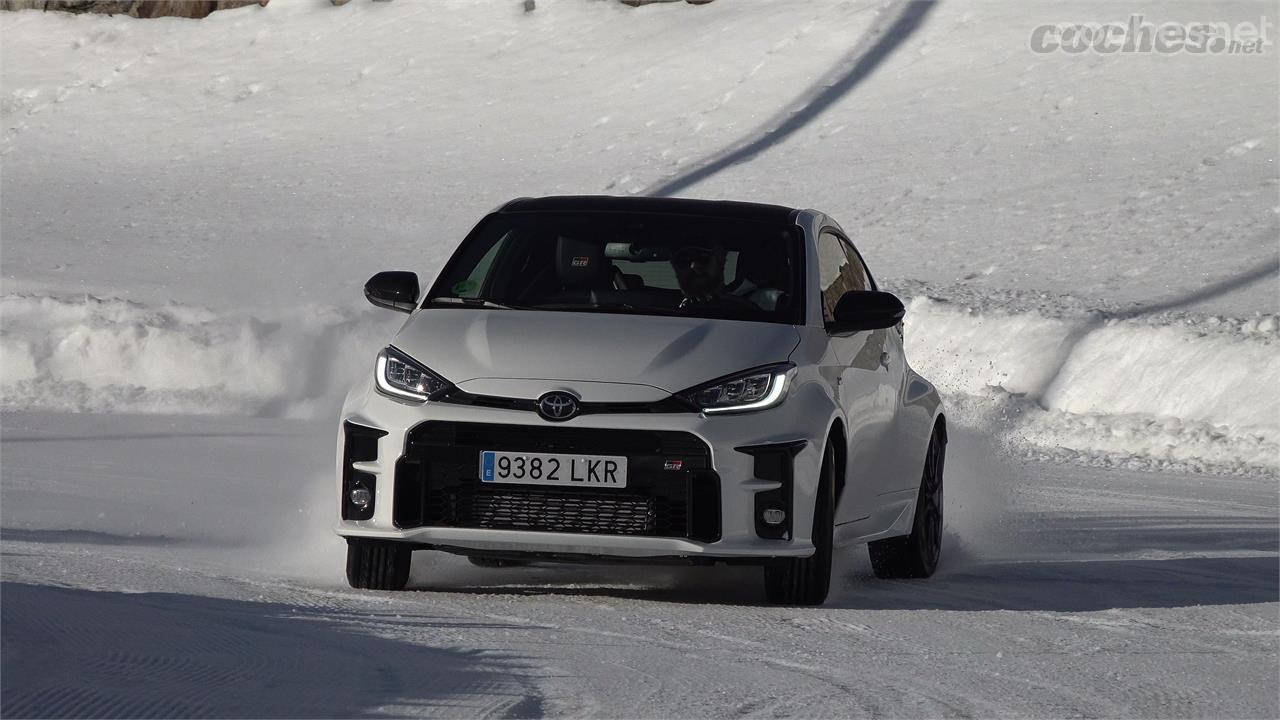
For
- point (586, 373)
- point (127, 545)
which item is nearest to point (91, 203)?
point (127, 545)

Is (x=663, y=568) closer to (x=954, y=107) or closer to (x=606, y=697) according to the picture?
(x=606, y=697)

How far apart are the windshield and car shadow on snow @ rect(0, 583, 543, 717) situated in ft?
6.02

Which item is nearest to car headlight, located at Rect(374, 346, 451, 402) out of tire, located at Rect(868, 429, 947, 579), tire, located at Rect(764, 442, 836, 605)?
tire, located at Rect(764, 442, 836, 605)

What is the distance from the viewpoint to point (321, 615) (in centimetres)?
609

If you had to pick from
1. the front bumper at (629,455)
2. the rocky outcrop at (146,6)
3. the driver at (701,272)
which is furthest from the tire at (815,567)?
the rocky outcrop at (146,6)

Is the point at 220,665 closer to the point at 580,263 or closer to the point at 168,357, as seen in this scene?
the point at 580,263

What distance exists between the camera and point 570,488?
21.5ft

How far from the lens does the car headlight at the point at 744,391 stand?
664 centimetres

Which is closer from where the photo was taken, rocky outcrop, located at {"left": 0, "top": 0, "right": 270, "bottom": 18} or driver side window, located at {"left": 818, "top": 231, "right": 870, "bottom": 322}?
driver side window, located at {"left": 818, "top": 231, "right": 870, "bottom": 322}

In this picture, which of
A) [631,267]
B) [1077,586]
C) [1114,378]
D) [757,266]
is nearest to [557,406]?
[631,267]

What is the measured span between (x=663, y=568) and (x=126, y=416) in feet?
22.0

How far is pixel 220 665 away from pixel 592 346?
2.13 meters

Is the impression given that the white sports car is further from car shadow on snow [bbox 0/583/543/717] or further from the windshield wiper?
car shadow on snow [bbox 0/583/543/717]

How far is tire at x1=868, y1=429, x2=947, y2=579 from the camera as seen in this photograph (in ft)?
27.8
